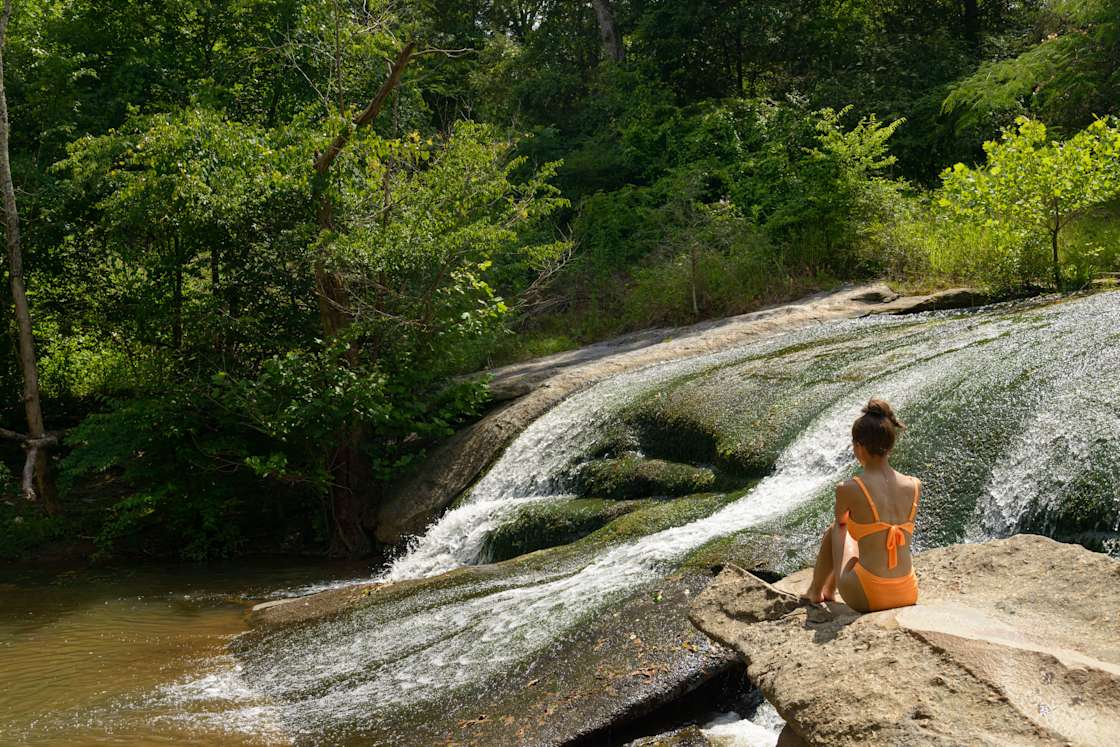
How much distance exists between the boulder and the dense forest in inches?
17.4

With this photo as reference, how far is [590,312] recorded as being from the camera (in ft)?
65.9

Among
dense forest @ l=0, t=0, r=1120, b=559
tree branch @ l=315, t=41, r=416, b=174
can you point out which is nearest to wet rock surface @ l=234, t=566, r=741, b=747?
dense forest @ l=0, t=0, r=1120, b=559

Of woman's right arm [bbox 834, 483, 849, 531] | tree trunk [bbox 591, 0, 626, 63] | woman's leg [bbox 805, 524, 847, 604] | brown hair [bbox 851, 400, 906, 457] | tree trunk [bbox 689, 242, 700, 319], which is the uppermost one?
tree trunk [bbox 591, 0, 626, 63]

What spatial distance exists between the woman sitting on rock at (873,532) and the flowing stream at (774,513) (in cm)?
174

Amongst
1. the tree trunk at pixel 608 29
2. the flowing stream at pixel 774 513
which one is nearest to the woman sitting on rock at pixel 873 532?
the flowing stream at pixel 774 513

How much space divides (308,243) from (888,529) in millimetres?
9000

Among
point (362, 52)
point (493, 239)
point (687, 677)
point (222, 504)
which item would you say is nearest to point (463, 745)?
point (687, 677)

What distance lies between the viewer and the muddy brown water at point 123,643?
6.07 m

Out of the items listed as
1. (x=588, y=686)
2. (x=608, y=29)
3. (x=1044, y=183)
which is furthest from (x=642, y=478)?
(x=608, y=29)

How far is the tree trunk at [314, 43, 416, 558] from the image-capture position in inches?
462

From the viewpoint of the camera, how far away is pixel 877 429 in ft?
14.7

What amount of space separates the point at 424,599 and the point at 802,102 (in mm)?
16281

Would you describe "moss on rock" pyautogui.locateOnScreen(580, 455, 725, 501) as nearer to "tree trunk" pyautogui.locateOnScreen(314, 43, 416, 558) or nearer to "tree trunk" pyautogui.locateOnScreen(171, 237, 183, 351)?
"tree trunk" pyautogui.locateOnScreen(314, 43, 416, 558)

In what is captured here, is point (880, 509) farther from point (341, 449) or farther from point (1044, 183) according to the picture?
point (341, 449)
